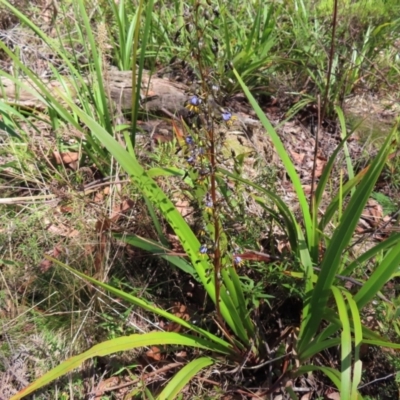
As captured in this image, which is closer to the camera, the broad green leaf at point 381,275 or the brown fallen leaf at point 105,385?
the broad green leaf at point 381,275

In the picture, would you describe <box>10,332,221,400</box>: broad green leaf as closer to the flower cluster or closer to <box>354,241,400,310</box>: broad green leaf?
<box>354,241,400,310</box>: broad green leaf

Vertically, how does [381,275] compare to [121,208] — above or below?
above

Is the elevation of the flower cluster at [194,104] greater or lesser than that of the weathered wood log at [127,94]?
greater

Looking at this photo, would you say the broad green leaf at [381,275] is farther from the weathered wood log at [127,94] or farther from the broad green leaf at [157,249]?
the weathered wood log at [127,94]

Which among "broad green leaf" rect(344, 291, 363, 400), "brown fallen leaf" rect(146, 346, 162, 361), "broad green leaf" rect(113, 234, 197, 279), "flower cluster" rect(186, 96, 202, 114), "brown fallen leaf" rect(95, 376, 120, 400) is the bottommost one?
"brown fallen leaf" rect(95, 376, 120, 400)

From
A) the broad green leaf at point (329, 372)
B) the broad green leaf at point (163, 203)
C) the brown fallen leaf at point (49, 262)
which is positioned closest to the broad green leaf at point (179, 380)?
the broad green leaf at point (163, 203)

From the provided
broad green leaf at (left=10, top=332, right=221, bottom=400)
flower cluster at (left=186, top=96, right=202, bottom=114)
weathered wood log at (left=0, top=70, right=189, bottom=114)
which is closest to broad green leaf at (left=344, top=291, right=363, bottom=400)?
broad green leaf at (left=10, top=332, right=221, bottom=400)

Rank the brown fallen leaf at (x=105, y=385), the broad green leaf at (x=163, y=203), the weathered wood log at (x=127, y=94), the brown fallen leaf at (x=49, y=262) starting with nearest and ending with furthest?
1. the broad green leaf at (x=163, y=203)
2. the brown fallen leaf at (x=105, y=385)
3. the brown fallen leaf at (x=49, y=262)
4. the weathered wood log at (x=127, y=94)

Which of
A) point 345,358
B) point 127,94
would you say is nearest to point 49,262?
point 127,94

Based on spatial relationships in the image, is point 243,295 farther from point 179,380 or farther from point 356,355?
point 356,355

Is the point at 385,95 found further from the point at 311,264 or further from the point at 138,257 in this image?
the point at 138,257

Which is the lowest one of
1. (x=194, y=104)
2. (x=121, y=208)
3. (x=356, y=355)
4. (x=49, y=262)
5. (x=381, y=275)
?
(x=49, y=262)

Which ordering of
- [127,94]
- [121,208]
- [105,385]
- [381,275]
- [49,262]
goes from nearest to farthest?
[381,275] → [105,385] → [49,262] → [121,208] → [127,94]

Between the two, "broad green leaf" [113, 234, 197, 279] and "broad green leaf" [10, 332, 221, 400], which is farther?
"broad green leaf" [113, 234, 197, 279]
